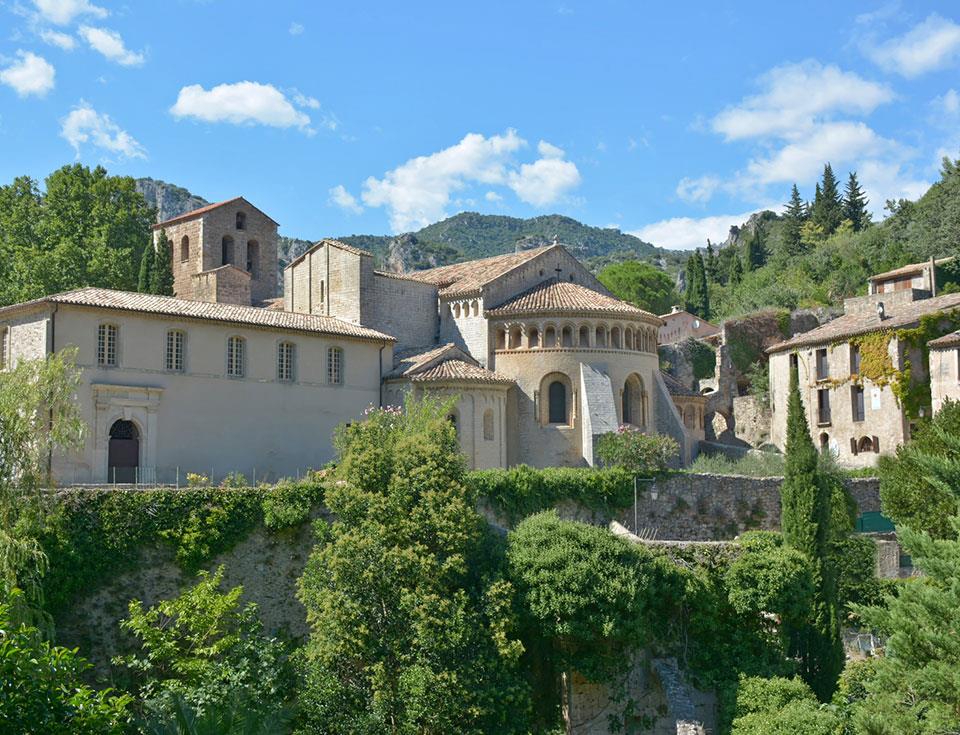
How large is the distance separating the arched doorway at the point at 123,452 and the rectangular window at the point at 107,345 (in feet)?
6.85

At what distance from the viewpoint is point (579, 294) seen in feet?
161

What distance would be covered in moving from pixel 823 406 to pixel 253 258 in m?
32.8

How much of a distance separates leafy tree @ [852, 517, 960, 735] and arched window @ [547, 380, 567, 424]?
24.9 metres

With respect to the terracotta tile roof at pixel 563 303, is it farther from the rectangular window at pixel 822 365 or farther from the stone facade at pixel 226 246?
the stone facade at pixel 226 246

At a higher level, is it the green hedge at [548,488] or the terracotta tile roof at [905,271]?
the terracotta tile roof at [905,271]

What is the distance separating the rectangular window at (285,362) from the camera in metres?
42.2

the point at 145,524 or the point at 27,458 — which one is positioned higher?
the point at 27,458

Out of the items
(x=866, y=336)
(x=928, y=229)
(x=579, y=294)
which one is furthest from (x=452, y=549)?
(x=928, y=229)

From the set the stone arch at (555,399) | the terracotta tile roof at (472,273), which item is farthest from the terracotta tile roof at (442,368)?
the terracotta tile roof at (472,273)

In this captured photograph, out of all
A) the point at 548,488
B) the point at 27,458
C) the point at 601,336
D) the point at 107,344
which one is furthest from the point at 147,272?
the point at 27,458

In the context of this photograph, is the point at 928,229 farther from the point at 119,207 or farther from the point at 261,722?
the point at 261,722

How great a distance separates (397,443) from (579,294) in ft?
62.2

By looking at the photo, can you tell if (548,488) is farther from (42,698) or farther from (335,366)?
(42,698)

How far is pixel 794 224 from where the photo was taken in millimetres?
113625
